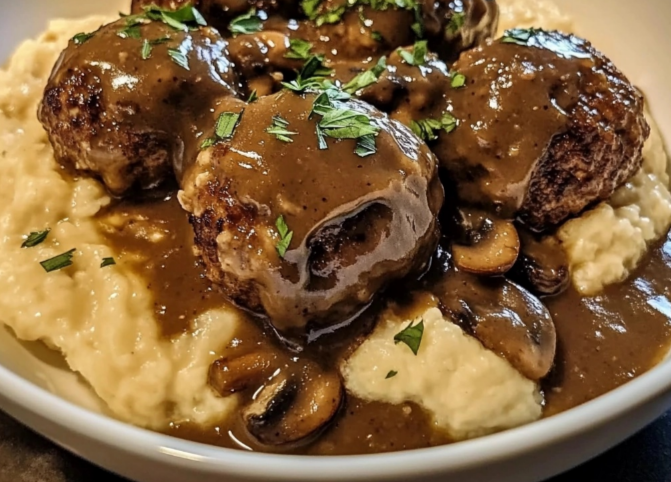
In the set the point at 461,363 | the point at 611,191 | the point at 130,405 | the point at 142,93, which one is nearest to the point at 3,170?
the point at 142,93

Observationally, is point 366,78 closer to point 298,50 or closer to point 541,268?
point 298,50

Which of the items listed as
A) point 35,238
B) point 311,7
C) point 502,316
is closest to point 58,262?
point 35,238

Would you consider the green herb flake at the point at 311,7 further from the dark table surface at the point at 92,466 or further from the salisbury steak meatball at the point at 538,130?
the dark table surface at the point at 92,466

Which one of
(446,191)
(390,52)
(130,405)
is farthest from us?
(390,52)

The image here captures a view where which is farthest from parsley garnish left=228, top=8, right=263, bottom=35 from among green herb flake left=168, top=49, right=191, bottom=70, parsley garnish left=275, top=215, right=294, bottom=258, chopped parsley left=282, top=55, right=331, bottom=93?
parsley garnish left=275, top=215, right=294, bottom=258

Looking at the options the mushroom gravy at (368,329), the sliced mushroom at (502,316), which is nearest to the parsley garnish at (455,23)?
the sliced mushroom at (502,316)

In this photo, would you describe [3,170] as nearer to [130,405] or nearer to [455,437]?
[130,405]

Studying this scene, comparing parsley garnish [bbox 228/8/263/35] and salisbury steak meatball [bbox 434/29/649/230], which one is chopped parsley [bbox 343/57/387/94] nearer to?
salisbury steak meatball [bbox 434/29/649/230]

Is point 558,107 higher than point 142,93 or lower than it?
higher
